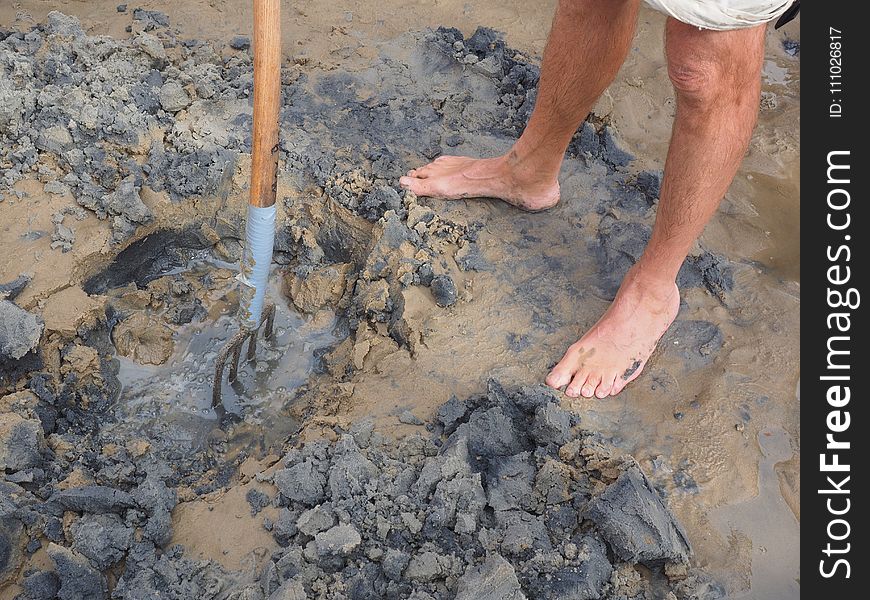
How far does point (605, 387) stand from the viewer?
227 cm

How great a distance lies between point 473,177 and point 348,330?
755 millimetres

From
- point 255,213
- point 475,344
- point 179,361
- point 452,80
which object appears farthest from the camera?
point 452,80

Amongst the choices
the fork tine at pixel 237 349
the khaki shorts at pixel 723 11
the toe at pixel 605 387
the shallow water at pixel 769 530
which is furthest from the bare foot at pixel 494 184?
the shallow water at pixel 769 530

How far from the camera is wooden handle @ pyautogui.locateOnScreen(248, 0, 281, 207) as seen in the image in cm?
193

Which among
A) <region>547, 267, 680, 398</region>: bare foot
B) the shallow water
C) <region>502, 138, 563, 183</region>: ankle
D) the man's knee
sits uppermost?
the man's knee

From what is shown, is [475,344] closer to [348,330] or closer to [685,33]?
[348,330]

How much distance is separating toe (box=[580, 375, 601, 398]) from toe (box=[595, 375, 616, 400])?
12 mm

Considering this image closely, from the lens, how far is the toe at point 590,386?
2260mm

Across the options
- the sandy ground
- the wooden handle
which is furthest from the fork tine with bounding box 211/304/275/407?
the wooden handle

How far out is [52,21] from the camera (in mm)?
3117

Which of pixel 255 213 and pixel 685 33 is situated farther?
pixel 255 213

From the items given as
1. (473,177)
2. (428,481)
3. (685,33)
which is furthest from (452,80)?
(428,481)

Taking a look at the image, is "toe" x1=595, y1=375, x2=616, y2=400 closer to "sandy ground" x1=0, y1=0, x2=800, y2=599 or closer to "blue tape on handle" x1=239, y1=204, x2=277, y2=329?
"sandy ground" x1=0, y1=0, x2=800, y2=599

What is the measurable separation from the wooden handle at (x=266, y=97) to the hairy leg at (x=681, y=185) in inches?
40.4
